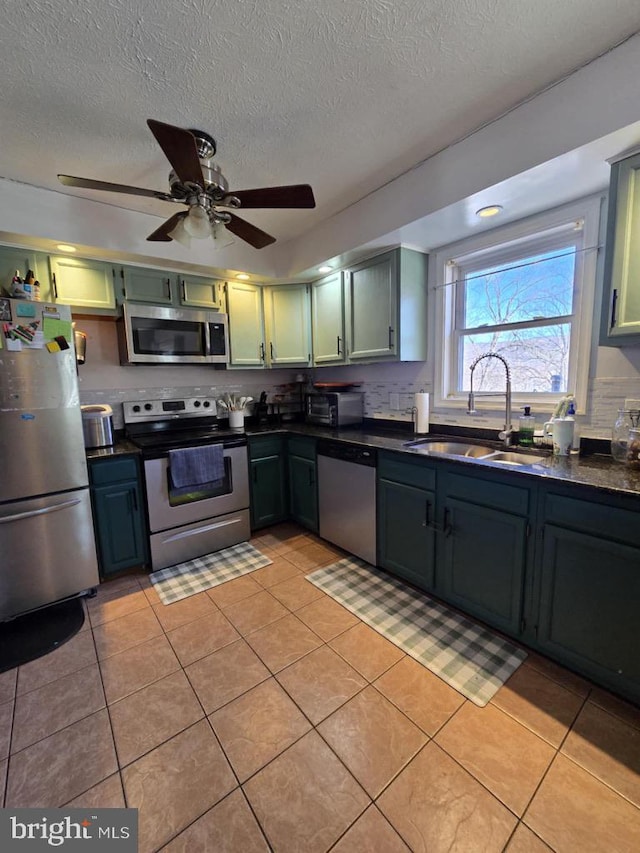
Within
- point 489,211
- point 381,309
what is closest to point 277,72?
point 489,211

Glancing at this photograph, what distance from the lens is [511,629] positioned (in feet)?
5.65

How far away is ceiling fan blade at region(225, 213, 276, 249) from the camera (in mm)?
1863

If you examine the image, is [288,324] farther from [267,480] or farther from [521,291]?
[521,291]

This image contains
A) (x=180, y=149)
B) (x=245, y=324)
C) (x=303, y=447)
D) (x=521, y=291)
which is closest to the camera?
(x=180, y=149)

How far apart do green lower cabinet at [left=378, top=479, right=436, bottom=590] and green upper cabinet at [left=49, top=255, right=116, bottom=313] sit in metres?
2.31

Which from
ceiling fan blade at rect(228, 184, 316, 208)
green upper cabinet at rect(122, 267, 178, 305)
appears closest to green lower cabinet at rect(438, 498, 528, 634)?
ceiling fan blade at rect(228, 184, 316, 208)

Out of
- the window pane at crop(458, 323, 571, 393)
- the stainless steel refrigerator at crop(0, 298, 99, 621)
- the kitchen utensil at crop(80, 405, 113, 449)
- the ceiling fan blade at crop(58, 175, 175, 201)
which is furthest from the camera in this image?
the kitchen utensil at crop(80, 405, 113, 449)

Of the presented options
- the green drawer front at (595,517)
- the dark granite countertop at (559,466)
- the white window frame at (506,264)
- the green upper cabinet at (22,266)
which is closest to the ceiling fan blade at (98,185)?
the green upper cabinet at (22,266)

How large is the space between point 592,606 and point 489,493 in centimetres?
57

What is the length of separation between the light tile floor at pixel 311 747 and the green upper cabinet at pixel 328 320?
2.07 metres

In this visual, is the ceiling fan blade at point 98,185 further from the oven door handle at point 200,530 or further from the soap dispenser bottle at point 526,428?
the soap dispenser bottle at point 526,428

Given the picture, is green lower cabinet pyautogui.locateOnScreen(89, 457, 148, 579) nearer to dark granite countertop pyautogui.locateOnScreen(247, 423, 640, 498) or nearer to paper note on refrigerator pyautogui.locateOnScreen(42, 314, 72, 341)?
paper note on refrigerator pyautogui.locateOnScreen(42, 314, 72, 341)

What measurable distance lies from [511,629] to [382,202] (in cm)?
252

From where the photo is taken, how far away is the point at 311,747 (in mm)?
1302
